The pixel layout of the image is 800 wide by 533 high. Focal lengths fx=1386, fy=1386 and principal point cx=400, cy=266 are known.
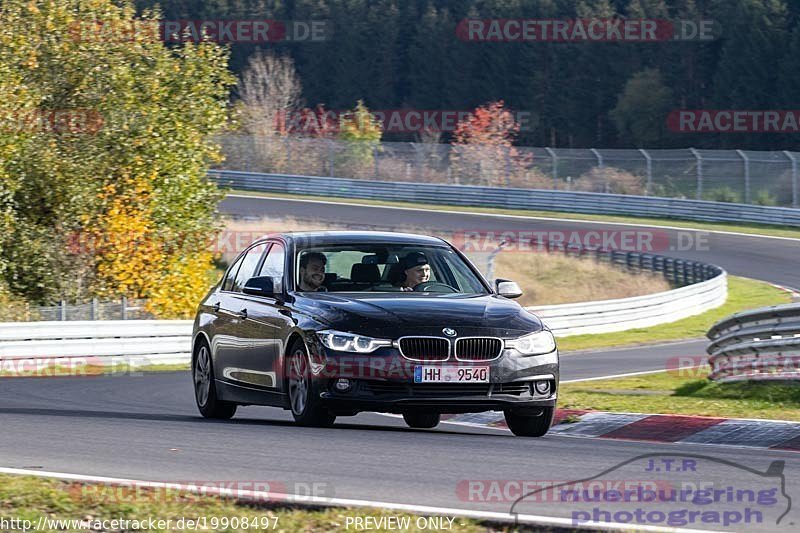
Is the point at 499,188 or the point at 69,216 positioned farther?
the point at 499,188

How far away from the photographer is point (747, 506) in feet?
21.9

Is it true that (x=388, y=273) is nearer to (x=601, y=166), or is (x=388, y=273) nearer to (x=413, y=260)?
(x=413, y=260)

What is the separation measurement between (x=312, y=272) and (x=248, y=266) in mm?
1182

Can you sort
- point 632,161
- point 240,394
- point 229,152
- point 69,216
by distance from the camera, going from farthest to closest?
1. point 229,152
2. point 632,161
3. point 69,216
4. point 240,394

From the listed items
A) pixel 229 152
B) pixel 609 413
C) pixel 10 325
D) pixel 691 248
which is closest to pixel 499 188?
pixel 691 248

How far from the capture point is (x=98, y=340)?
20984 millimetres

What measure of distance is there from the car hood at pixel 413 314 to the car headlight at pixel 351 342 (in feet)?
0.13

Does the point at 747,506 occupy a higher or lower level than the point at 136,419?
higher

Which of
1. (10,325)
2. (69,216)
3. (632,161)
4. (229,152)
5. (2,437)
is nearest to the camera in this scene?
(2,437)

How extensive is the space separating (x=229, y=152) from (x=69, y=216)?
3851 centimetres

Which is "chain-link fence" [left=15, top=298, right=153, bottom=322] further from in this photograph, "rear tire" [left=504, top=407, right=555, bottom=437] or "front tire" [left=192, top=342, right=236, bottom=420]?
"rear tire" [left=504, top=407, right=555, bottom=437]

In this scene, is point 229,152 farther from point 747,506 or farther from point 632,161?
point 747,506

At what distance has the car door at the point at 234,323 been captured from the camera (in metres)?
11.1

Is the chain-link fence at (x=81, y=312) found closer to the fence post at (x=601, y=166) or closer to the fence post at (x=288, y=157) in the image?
Answer: the fence post at (x=601, y=166)
